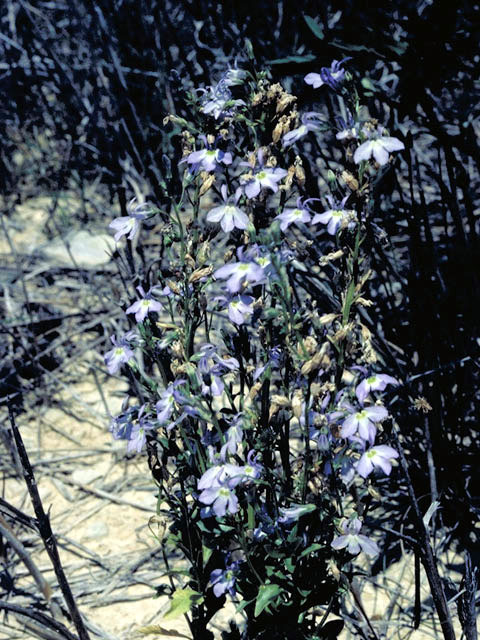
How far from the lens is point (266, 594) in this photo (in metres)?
1.32

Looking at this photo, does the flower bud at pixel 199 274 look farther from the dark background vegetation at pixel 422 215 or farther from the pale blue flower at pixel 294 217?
the dark background vegetation at pixel 422 215

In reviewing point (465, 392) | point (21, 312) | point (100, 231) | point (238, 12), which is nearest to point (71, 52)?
point (100, 231)

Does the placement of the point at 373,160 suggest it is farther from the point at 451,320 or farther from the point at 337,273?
the point at 451,320

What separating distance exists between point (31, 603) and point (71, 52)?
3.76 meters

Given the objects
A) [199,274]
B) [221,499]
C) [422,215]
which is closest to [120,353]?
[199,274]

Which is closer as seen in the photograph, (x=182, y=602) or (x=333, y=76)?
(x=333, y=76)

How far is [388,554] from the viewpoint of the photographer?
2096 mm

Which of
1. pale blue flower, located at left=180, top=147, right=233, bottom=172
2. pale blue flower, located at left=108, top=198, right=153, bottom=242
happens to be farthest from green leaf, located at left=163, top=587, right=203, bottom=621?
pale blue flower, located at left=180, top=147, right=233, bottom=172

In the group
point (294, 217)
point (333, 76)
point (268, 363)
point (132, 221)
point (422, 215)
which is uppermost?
point (422, 215)

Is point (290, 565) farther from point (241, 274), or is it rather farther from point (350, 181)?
point (350, 181)

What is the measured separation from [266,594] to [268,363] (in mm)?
454

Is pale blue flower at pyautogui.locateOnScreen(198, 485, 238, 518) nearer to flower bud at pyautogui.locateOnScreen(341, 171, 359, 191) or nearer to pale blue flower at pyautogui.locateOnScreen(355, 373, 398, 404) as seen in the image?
pale blue flower at pyautogui.locateOnScreen(355, 373, 398, 404)

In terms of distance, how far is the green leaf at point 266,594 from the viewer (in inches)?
51.3

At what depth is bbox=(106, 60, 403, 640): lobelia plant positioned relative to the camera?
1212 millimetres
